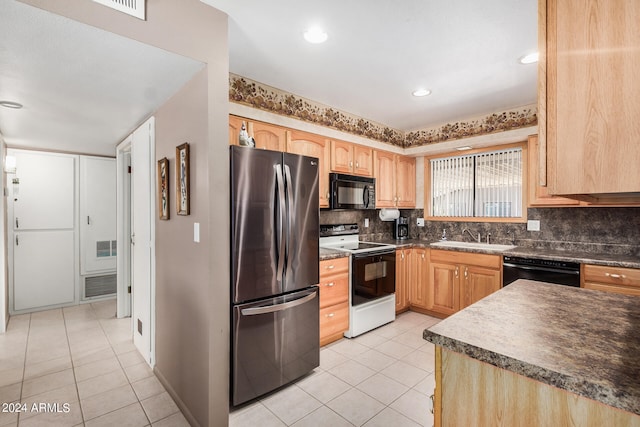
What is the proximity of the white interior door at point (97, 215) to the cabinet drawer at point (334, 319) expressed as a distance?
358 centimetres

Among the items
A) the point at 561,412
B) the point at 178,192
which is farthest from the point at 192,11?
the point at 561,412

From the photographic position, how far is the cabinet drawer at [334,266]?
112 inches

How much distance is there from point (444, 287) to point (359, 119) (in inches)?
91.6

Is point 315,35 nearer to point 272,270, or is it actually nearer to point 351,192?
point 272,270

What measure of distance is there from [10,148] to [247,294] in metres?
4.09

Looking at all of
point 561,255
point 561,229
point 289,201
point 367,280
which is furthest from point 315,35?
point 561,229

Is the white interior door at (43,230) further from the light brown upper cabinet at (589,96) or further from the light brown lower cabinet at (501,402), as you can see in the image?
the light brown upper cabinet at (589,96)

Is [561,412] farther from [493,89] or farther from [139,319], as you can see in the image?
[139,319]

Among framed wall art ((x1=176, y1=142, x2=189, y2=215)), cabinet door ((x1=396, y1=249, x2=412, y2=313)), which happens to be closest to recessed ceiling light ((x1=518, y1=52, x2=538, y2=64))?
cabinet door ((x1=396, y1=249, x2=412, y2=313))

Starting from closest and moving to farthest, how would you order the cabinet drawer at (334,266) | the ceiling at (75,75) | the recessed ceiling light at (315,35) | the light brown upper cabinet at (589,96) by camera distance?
Result: the light brown upper cabinet at (589,96) < the ceiling at (75,75) < the recessed ceiling light at (315,35) < the cabinet drawer at (334,266)

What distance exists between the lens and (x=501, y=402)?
3.12ft

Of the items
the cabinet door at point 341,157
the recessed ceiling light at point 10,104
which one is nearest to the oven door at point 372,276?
the cabinet door at point 341,157

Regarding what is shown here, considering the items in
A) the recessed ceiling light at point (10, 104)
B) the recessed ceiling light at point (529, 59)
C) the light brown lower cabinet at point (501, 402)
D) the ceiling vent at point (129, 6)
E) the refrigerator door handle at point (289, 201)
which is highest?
the recessed ceiling light at point (529, 59)

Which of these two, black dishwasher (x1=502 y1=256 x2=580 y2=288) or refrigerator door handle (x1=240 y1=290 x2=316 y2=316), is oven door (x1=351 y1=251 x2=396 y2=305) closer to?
refrigerator door handle (x1=240 y1=290 x2=316 y2=316)
